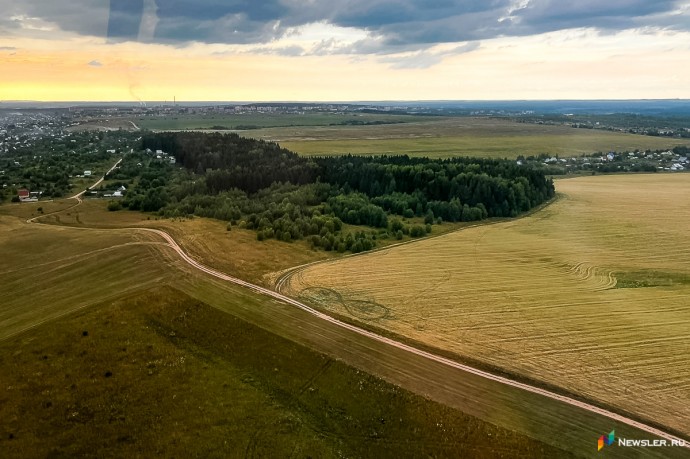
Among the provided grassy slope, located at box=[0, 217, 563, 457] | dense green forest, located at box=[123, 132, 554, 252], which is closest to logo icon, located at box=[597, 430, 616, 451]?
grassy slope, located at box=[0, 217, 563, 457]

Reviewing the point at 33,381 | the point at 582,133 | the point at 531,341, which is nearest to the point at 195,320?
the point at 33,381

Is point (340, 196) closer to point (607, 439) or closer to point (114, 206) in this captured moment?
point (114, 206)

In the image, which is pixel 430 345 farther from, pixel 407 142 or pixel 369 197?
pixel 407 142

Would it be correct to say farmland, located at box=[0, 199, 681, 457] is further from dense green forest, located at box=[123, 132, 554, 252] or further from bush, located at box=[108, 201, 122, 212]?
bush, located at box=[108, 201, 122, 212]

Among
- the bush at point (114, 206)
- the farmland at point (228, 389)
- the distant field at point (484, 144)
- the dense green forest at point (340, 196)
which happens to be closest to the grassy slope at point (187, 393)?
the farmland at point (228, 389)

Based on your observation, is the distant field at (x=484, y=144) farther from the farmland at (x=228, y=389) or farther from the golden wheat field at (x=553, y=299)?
the farmland at (x=228, y=389)
